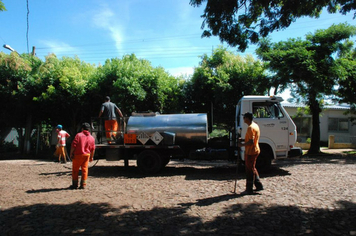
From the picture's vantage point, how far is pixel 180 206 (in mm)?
5309

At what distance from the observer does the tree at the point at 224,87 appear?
14.1m

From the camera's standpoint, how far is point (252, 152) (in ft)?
19.8

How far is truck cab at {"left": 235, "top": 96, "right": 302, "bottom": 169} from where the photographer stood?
8.36 meters

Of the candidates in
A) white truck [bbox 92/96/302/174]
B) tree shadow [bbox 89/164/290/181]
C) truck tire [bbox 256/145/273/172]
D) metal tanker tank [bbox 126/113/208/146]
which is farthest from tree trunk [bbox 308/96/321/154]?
metal tanker tank [bbox 126/113/208/146]

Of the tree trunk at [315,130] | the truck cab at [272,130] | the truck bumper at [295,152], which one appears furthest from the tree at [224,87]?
the truck bumper at [295,152]

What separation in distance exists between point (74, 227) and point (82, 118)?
1299 centimetres

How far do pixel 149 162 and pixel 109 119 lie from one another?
201 centimetres

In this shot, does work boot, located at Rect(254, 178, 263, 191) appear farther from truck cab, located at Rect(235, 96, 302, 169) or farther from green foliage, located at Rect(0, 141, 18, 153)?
green foliage, located at Rect(0, 141, 18, 153)

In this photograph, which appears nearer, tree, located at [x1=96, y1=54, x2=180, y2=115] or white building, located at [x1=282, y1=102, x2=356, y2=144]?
tree, located at [x1=96, y1=54, x2=180, y2=115]

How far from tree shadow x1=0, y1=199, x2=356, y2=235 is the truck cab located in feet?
10.4

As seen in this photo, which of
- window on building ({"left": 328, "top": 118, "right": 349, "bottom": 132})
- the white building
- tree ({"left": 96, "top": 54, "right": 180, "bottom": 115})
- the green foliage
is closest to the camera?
tree ({"left": 96, "top": 54, "right": 180, "bottom": 115})

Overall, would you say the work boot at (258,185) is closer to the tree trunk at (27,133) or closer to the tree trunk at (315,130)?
the tree trunk at (315,130)

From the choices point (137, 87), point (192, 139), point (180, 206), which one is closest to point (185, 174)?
point (192, 139)

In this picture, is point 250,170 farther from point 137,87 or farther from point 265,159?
point 137,87
